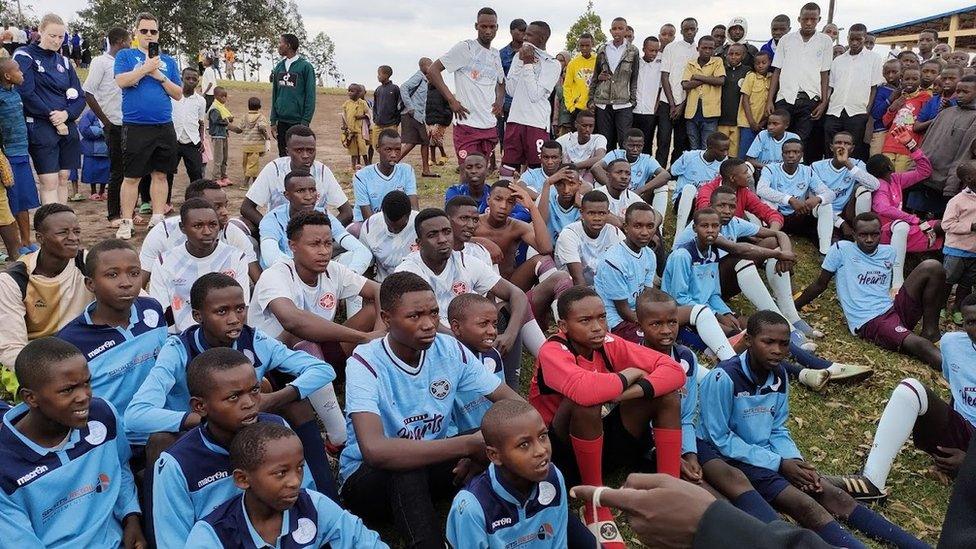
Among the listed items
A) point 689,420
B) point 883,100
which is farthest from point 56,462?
point 883,100

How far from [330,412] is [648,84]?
715 cm

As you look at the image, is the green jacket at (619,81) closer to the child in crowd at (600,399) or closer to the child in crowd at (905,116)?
the child in crowd at (905,116)

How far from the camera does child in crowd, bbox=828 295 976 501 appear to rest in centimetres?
410

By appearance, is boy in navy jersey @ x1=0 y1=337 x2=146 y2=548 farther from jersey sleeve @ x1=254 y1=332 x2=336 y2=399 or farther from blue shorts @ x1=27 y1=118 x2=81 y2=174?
blue shorts @ x1=27 y1=118 x2=81 y2=174

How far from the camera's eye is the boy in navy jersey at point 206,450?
282cm

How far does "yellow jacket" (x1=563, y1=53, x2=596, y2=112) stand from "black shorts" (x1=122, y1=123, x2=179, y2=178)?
207 inches

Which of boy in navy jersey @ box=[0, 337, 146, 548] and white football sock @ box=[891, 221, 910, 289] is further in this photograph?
white football sock @ box=[891, 221, 910, 289]

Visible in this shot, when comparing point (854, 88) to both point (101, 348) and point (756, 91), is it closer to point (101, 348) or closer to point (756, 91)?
point (756, 91)

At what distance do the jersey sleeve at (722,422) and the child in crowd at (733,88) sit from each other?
606 cm

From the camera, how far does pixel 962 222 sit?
21.6 feet

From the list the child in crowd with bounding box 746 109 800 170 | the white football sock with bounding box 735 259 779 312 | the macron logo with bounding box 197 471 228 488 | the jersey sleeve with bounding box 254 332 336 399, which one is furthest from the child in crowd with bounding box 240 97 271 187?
the macron logo with bounding box 197 471 228 488

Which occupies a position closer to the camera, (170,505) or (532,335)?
(170,505)

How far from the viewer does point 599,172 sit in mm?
7938

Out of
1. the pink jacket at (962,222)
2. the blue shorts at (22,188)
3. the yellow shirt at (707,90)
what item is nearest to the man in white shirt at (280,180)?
the blue shorts at (22,188)
